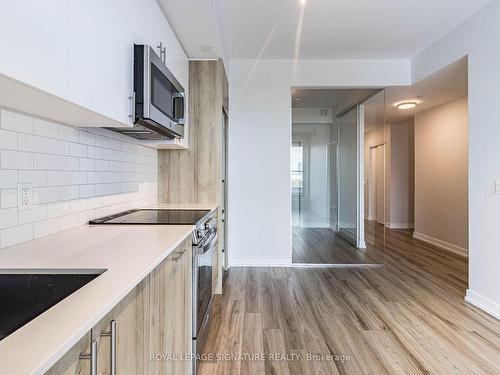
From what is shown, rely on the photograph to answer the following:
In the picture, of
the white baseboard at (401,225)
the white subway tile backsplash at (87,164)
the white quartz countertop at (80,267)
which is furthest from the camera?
the white baseboard at (401,225)

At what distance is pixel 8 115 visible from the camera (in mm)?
1241

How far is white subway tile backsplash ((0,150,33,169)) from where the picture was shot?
122 cm

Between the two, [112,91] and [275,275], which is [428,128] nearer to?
[275,275]

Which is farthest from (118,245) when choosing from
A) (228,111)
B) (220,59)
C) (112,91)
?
(228,111)

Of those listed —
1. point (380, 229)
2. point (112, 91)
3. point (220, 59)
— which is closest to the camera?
point (112, 91)

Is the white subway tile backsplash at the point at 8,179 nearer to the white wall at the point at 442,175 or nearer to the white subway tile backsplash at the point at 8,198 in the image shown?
the white subway tile backsplash at the point at 8,198

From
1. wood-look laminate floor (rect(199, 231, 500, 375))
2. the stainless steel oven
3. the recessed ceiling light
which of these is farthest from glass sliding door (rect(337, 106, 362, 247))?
the stainless steel oven

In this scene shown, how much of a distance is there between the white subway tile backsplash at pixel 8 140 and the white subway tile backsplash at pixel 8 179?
10cm

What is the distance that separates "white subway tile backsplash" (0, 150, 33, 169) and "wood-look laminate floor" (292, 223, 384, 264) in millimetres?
3436

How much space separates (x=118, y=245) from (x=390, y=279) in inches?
128

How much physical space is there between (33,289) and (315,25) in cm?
323

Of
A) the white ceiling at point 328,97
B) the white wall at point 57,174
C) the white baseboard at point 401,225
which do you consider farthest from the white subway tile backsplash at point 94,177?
the white baseboard at point 401,225

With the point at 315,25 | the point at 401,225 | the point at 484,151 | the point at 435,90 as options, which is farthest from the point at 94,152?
the point at 401,225

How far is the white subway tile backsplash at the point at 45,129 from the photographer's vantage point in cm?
140
